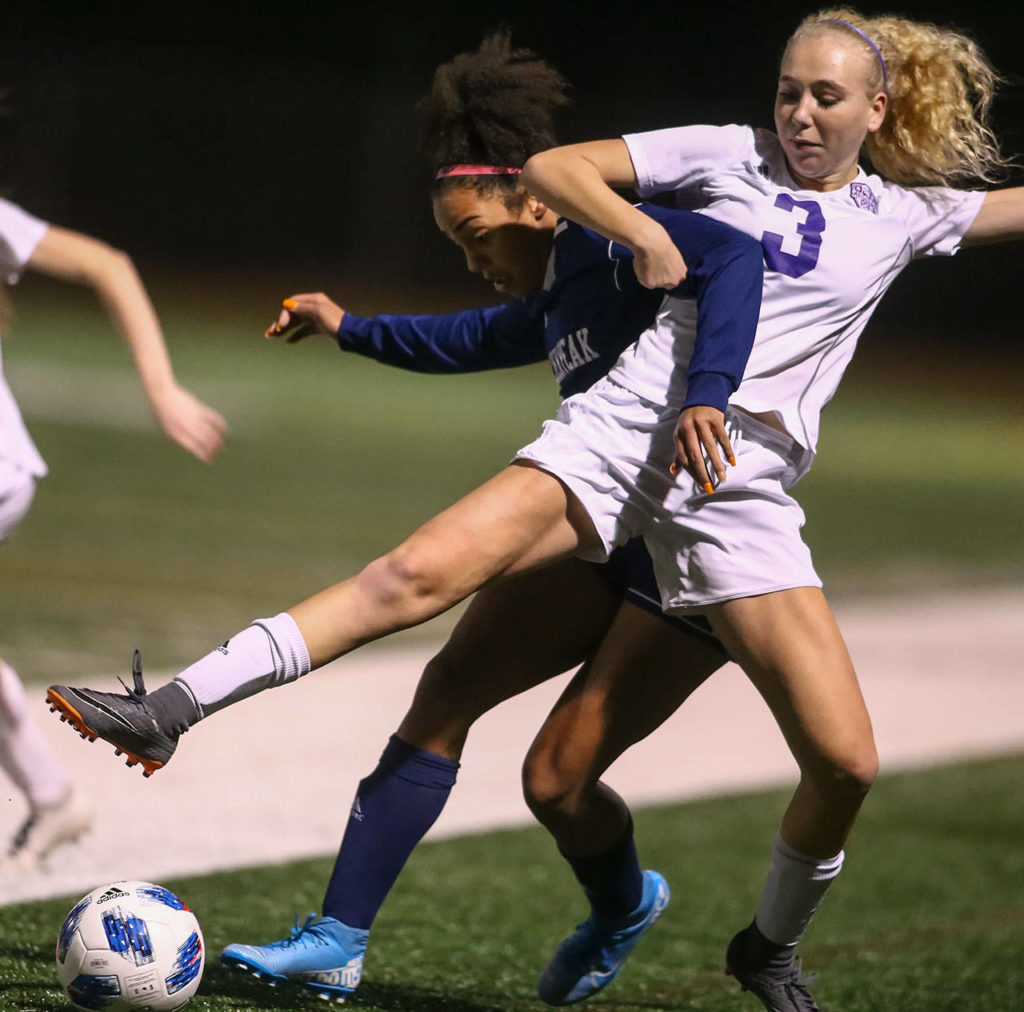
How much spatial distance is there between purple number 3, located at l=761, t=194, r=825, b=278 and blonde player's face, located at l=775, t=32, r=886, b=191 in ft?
0.43

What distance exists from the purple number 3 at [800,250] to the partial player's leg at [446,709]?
31.5 inches

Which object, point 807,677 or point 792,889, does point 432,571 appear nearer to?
point 807,677

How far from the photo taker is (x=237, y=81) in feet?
84.0

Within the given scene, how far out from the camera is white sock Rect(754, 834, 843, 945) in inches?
135

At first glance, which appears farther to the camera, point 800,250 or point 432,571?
point 800,250

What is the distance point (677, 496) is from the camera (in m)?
3.22

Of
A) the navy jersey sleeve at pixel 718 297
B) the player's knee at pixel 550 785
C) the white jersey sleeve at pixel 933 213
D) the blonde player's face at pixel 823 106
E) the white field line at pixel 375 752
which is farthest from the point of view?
the white field line at pixel 375 752

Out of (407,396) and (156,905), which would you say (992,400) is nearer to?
(407,396)

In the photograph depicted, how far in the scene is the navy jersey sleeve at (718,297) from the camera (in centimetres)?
305

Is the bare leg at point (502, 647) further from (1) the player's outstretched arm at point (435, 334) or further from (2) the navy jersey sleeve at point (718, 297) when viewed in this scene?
(2) the navy jersey sleeve at point (718, 297)

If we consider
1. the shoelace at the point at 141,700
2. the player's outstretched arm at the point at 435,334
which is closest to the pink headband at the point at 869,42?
the player's outstretched arm at the point at 435,334

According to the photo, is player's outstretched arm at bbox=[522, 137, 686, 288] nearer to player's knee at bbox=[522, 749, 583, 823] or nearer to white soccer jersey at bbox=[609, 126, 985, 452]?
white soccer jersey at bbox=[609, 126, 985, 452]

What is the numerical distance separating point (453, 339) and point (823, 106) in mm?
1023

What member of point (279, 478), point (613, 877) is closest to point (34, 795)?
point (613, 877)
